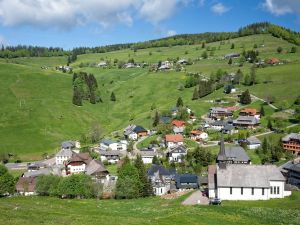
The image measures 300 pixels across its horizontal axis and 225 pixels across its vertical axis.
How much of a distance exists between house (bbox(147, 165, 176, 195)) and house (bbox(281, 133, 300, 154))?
3471 cm

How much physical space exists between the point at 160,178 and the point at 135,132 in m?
54.0

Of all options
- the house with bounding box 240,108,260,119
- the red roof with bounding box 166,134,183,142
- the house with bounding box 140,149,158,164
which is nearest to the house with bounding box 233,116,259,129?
the house with bounding box 240,108,260,119

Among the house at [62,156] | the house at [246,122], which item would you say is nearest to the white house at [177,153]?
the house at [246,122]

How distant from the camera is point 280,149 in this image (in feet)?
356

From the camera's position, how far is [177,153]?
116625 mm

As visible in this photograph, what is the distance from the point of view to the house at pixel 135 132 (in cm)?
14800

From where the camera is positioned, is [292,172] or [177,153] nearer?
[292,172]

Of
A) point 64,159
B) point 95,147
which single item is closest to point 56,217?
point 64,159

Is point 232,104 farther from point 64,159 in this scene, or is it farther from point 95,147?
point 64,159

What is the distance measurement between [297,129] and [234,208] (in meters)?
73.6

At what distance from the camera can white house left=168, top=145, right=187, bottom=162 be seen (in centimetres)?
11557

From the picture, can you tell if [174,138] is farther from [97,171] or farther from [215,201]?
[215,201]

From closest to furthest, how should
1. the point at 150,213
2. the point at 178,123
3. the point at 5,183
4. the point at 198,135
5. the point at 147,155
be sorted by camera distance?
the point at 150,213
the point at 5,183
the point at 147,155
the point at 198,135
the point at 178,123

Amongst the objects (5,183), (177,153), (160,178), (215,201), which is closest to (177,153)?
(177,153)
